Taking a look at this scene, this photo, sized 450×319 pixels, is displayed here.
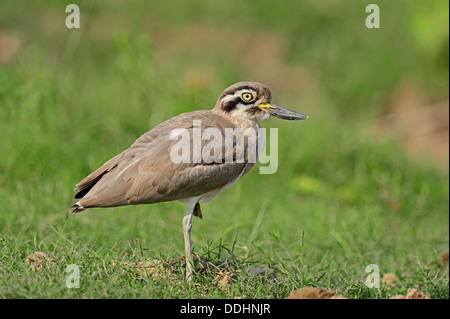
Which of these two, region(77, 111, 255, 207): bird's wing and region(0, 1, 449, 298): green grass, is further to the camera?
region(0, 1, 449, 298): green grass

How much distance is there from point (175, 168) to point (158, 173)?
0.33ft

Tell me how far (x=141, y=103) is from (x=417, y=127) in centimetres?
386

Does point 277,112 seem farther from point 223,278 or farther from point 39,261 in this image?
point 39,261

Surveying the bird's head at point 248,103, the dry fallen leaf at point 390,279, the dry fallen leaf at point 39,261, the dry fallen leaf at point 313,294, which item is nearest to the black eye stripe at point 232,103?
the bird's head at point 248,103

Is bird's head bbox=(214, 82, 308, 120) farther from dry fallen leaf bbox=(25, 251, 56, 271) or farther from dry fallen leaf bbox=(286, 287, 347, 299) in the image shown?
dry fallen leaf bbox=(25, 251, 56, 271)

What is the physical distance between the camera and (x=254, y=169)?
7.62 meters

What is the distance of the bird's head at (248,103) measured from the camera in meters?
4.65

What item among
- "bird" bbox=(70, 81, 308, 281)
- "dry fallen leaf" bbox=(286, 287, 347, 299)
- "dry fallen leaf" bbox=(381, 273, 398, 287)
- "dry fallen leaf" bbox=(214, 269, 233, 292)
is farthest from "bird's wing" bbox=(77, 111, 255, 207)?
"dry fallen leaf" bbox=(381, 273, 398, 287)

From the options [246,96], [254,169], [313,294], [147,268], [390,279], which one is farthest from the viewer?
[254,169]

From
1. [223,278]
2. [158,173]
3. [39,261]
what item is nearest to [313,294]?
[223,278]

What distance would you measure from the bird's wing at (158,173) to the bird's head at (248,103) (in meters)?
0.22

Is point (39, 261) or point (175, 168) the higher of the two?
point (175, 168)

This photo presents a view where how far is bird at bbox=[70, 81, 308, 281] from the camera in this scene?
14.3 ft

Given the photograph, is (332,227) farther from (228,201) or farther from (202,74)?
(202,74)
